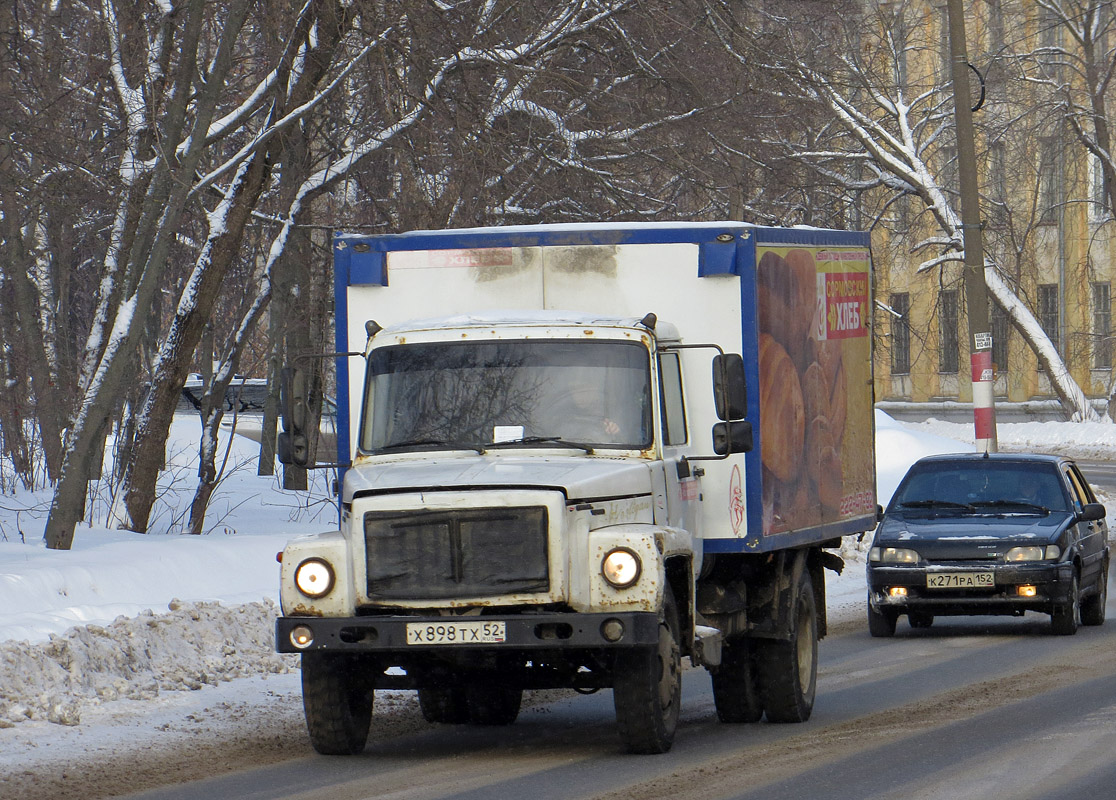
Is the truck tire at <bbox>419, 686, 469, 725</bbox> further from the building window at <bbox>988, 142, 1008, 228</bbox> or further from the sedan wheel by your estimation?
the building window at <bbox>988, 142, 1008, 228</bbox>

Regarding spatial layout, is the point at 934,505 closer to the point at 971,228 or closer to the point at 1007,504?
the point at 1007,504

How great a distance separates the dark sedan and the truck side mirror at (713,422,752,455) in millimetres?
5868

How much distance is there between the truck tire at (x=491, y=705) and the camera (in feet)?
34.2

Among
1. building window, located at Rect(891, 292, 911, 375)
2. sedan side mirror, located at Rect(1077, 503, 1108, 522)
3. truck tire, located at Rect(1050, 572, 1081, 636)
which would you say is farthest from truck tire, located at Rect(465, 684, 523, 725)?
building window, located at Rect(891, 292, 911, 375)

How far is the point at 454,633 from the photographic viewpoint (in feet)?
27.2

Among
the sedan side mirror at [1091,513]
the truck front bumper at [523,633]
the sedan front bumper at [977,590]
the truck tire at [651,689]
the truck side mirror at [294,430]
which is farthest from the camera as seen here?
the sedan side mirror at [1091,513]

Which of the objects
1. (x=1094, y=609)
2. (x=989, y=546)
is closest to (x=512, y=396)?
(x=989, y=546)

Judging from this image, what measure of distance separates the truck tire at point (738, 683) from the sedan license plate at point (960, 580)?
14.5ft

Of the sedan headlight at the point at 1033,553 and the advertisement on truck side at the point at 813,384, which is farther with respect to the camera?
the sedan headlight at the point at 1033,553

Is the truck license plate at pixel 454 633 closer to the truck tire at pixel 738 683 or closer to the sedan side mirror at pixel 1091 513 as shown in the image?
the truck tire at pixel 738 683

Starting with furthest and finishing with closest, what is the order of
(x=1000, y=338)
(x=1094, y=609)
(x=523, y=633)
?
(x=1000, y=338), (x=1094, y=609), (x=523, y=633)

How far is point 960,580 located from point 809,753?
5.77 metres

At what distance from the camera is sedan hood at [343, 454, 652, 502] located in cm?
839

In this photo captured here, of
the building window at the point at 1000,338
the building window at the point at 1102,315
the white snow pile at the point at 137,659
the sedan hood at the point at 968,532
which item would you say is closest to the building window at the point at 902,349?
the building window at the point at 1000,338
